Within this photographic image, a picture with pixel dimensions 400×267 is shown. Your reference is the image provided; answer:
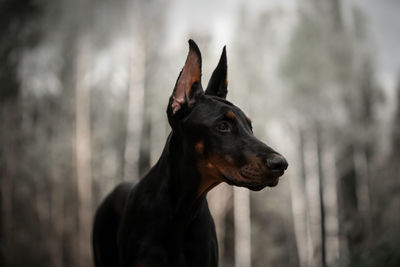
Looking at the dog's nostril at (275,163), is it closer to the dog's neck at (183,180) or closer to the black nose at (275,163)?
the black nose at (275,163)

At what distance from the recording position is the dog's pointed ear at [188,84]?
2.31 m

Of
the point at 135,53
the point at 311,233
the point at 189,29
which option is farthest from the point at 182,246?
the point at 311,233

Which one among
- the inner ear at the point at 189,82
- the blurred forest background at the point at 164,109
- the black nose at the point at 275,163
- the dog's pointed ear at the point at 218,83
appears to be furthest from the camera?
the blurred forest background at the point at 164,109

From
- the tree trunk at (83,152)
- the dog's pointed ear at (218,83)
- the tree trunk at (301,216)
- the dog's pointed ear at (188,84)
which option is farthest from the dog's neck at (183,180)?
the tree trunk at (301,216)

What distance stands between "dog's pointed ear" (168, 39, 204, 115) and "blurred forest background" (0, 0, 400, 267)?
9.80 meters

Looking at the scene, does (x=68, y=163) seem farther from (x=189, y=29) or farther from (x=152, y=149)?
(x=189, y=29)

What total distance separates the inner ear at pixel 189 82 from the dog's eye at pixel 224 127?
0.95 feet

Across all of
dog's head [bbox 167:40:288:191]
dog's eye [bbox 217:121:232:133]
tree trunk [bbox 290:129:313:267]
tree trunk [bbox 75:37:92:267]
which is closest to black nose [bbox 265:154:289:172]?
dog's head [bbox 167:40:288:191]

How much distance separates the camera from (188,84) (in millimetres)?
2342

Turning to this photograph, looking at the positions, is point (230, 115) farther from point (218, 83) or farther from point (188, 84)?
point (218, 83)

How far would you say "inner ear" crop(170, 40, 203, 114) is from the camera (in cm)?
231

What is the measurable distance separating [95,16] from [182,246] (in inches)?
570

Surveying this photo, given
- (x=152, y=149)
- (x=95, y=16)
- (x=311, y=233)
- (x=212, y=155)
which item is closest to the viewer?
(x=212, y=155)

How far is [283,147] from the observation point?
60.7ft
